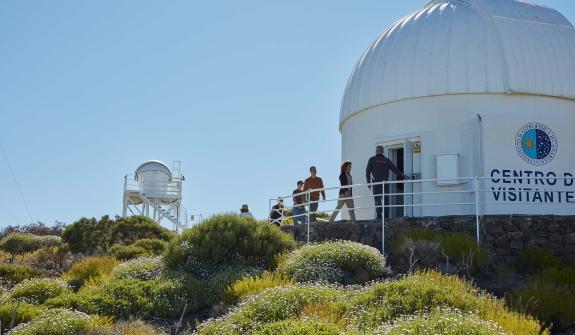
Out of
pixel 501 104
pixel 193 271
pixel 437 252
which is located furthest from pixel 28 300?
pixel 501 104

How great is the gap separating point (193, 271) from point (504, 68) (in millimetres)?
7859

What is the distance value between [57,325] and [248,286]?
2750 mm

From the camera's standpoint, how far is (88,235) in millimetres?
18891

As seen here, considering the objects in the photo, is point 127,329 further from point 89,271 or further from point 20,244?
point 20,244

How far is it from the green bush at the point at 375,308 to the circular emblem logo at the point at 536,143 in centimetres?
628

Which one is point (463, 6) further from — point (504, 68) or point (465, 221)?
point (465, 221)

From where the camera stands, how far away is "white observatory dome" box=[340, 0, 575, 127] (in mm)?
15805

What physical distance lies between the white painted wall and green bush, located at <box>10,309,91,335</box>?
8.43m

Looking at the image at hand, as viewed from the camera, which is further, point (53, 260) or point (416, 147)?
point (53, 260)

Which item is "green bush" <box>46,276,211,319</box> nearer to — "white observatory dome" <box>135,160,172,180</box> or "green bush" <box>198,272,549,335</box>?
"green bush" <box>198,272,549,335</box>

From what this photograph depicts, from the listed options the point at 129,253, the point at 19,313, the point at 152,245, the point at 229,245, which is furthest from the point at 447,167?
the point at 19,313

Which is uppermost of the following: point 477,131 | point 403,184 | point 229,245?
point 477,131

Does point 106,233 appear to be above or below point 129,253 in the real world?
above

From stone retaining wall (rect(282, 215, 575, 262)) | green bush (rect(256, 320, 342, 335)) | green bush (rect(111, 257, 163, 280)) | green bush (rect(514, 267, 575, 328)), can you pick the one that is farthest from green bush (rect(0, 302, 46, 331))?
green bush (rect(514, 267, 575, 328))
